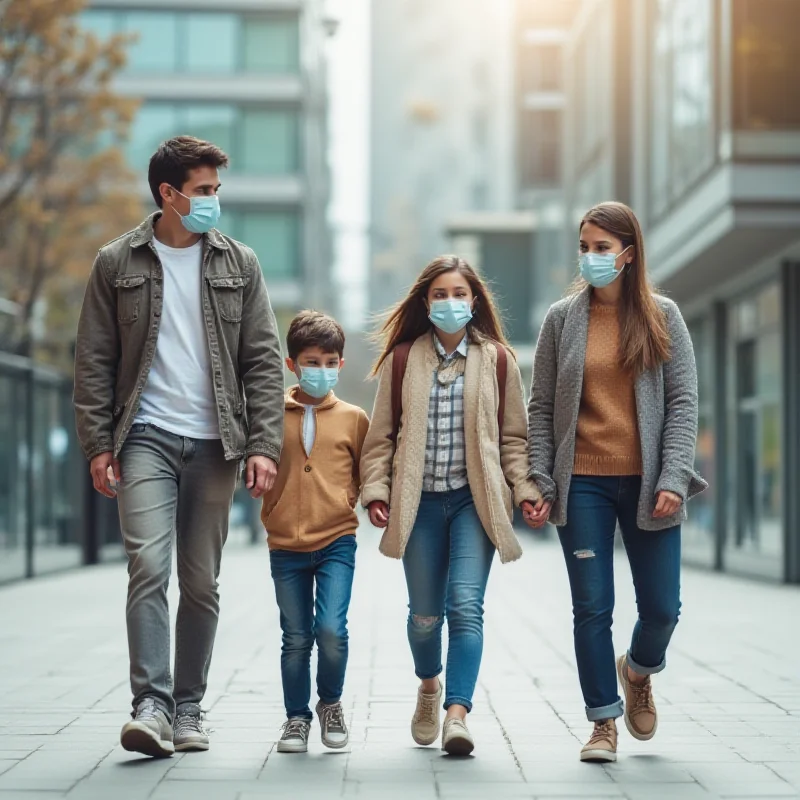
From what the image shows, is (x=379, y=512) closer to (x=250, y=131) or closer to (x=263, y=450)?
(x=263, y=450)

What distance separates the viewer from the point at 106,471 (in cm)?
575

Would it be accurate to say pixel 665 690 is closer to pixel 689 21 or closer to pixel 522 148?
pixel 689 21

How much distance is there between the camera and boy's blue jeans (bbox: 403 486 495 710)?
575cm

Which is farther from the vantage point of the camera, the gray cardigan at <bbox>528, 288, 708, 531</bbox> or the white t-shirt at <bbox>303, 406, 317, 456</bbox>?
the white t-shirt at <bbox>303, 406, 317, 456</bbox>

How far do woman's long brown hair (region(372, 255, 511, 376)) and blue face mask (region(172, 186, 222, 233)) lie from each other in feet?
2.67

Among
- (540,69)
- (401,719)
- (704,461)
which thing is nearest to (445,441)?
(401,719)

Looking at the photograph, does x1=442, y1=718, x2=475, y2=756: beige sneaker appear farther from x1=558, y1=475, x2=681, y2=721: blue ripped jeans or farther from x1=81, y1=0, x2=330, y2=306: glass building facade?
x1=81, y1=0, x2=330, y2=306: glass building facade

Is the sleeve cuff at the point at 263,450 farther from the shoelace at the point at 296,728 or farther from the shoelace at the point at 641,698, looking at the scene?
the shoelace at the point at 641,698

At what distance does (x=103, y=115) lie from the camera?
21688mm

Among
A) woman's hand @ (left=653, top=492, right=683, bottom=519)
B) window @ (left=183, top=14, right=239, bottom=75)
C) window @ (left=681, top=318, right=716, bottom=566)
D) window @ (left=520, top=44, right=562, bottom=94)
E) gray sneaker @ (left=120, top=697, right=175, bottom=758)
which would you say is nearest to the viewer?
gray sneaker @ (left=120, top=697, right=175, bottom=758)

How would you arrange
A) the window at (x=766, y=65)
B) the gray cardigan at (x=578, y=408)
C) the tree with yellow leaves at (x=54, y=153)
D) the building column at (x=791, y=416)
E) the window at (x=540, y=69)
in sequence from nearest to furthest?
1. the gray cardigan at (x=578, y=408)
2. the window at (x=766, y=65)
3. the building column at (x=791, y=416)
4. the tree with yellow leaves at (x=54, y=153)
5. the window at (x=540, y=69)

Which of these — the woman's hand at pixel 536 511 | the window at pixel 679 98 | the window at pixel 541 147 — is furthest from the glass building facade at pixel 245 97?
the woman's hand at pixel 536 511

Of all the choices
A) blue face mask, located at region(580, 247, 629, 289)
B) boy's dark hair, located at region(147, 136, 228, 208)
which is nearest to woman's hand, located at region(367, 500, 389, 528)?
blue face mask, located at region(580, 247, 629, 289)

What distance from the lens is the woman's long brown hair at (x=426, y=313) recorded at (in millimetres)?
6094
